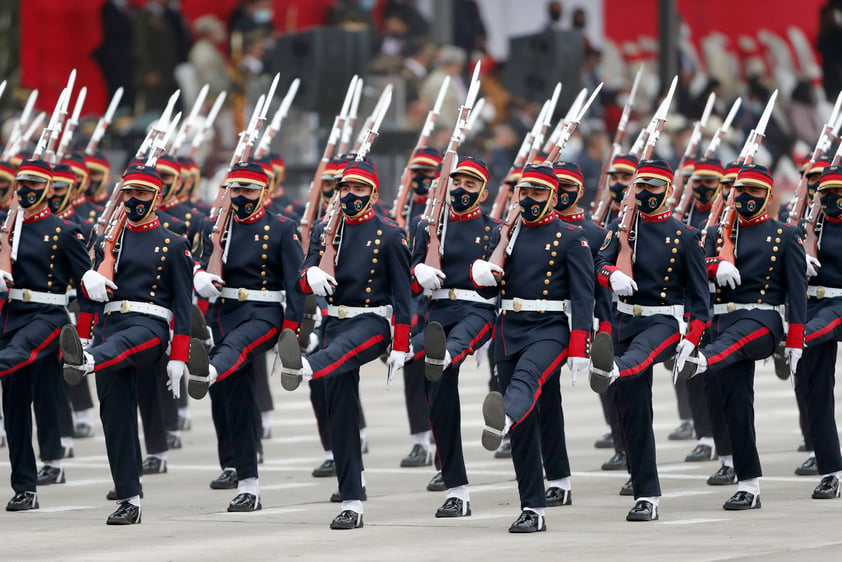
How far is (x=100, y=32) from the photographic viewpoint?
97.3 ft

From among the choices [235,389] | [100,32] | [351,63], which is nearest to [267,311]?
[235,389]

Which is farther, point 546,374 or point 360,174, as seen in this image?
point 360,174

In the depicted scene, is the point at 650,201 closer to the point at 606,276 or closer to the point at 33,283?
the point at 606,276

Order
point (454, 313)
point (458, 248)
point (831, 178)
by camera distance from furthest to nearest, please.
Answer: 1. point (458, 248)
2. point (454, 313)
3. point (831, 178)

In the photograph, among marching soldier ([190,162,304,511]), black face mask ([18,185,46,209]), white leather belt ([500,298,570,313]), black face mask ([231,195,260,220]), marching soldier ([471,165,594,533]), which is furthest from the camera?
black face mask ([18,185,46,209])

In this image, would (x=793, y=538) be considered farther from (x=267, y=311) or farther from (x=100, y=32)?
(x=100, y=32)

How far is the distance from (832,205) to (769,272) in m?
0.97

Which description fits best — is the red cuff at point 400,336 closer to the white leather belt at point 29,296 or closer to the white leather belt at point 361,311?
the white leather belt at point 361,311

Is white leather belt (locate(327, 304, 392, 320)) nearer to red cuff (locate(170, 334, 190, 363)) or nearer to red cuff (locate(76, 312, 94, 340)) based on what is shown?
red cuff (locate(170, 334, 190, 363))

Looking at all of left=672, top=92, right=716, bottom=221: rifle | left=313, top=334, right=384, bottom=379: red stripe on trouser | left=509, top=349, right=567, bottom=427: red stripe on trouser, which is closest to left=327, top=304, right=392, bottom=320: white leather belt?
left=313, top=334, right=384, bottom=379: red stripe on trouser

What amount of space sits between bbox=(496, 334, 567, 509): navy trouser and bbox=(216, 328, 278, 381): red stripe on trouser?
177 centimetres

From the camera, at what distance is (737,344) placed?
11703mm

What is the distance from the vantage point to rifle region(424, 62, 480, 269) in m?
12.7

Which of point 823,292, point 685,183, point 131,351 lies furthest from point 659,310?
point 685,183
